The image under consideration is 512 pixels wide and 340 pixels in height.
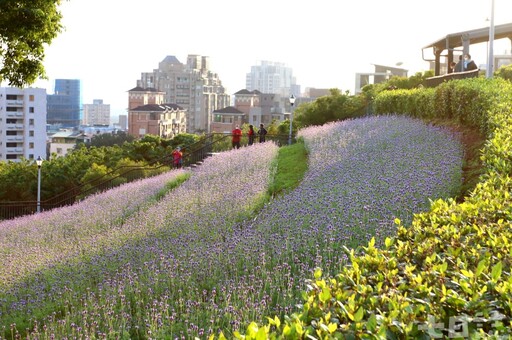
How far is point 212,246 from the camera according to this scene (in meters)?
9.85

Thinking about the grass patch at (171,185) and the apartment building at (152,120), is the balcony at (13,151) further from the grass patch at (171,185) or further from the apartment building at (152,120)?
the grass patch at (171,185)

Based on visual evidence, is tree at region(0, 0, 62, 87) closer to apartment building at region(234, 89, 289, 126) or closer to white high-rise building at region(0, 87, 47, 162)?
white high-rise building at region(0, 87, 47, 162)

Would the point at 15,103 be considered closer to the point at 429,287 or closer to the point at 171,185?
the point at 171,185

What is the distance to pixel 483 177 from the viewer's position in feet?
29.4

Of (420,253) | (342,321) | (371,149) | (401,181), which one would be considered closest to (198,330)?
(420,253)

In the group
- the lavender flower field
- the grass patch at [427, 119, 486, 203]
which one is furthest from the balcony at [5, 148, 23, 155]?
the grass patch at [427, 119, 486, 203]

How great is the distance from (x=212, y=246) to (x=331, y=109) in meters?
23.0

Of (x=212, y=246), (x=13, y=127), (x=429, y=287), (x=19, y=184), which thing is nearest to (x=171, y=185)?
(x=212, y=246)

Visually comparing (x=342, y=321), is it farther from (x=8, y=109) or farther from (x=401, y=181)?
(x=8, y=109)

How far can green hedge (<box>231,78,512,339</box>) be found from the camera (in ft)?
12.2

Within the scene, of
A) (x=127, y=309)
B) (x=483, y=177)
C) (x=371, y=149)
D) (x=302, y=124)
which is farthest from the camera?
(x=302, y=124)

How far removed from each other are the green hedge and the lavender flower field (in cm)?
150

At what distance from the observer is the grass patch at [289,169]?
1526 centimetres

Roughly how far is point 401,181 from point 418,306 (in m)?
7.46
